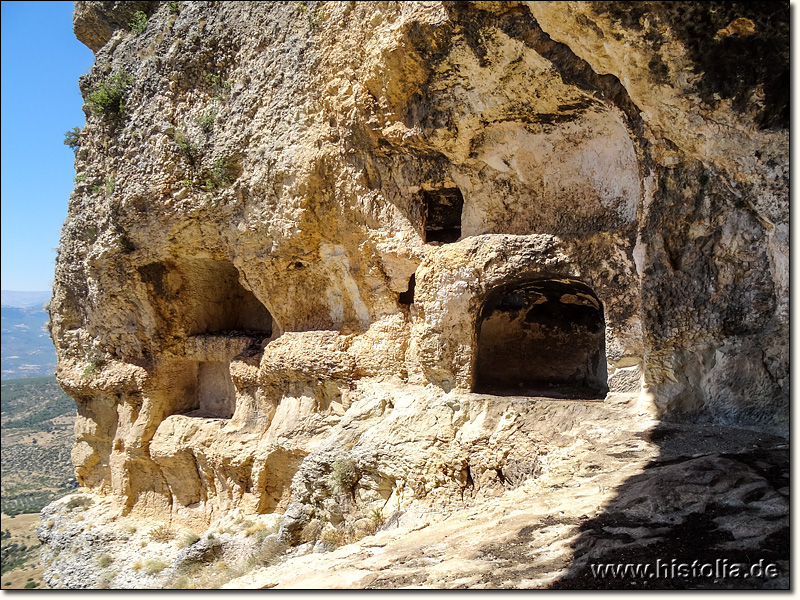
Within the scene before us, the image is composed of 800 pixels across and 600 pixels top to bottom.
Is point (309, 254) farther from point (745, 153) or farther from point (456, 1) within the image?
point (745, 153)

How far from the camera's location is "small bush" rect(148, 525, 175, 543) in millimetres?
10523

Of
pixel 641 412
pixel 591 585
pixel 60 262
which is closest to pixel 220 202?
pixel 60 262

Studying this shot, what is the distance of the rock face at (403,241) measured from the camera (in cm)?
465

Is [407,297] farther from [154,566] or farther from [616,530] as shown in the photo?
[154,566]

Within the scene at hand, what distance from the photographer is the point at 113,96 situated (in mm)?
10656

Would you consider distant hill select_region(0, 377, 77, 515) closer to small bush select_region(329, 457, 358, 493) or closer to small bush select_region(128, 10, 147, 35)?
small bush select_region(128, 10, 147, 35)

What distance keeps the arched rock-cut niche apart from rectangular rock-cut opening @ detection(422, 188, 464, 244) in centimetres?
122

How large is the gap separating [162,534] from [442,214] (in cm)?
759

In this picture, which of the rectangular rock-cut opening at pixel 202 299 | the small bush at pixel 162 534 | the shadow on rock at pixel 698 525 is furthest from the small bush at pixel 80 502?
the shadow on rock at pixel 698 525

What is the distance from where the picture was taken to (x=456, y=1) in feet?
18.9

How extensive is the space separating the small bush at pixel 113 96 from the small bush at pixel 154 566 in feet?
25.2

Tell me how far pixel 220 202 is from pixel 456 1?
16.4ft

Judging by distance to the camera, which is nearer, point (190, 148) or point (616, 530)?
point (616, 530)

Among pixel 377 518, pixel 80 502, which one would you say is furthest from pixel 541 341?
pixel 80 502
